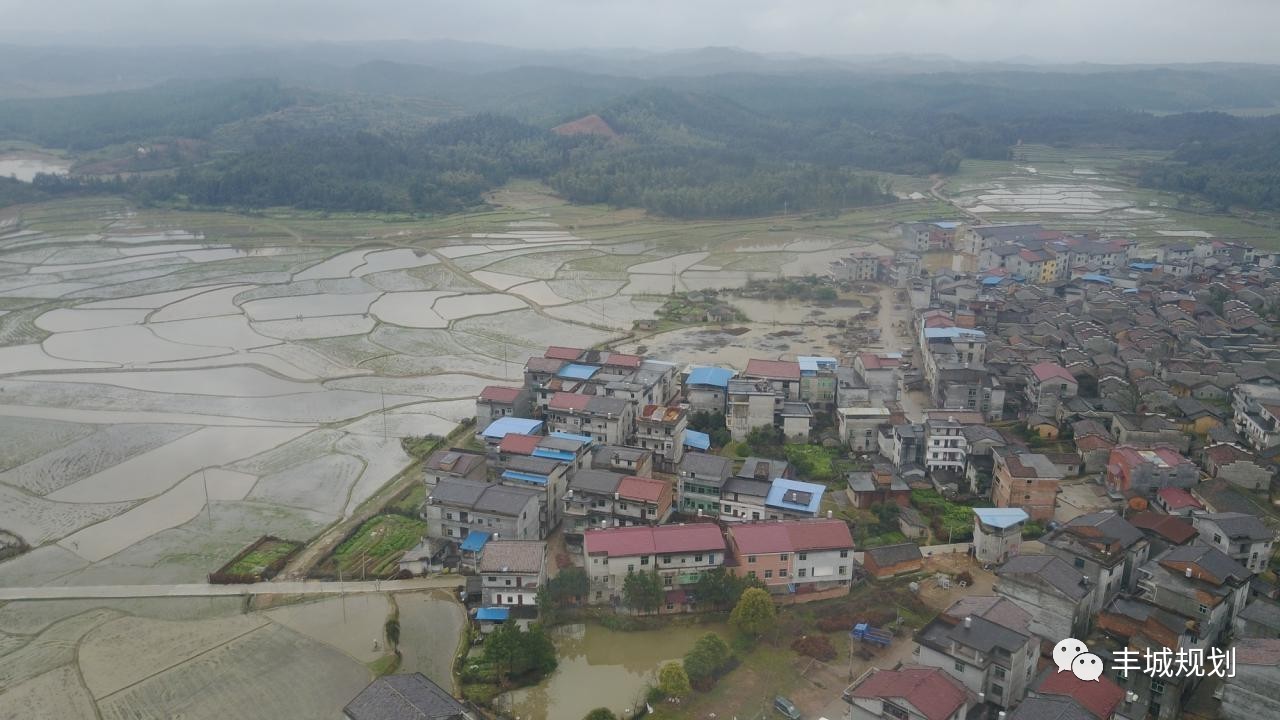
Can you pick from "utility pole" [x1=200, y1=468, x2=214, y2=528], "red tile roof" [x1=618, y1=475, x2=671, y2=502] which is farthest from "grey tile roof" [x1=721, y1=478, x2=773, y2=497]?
"utility pole" [x1=200, y1=468, x2=214, y2=528]

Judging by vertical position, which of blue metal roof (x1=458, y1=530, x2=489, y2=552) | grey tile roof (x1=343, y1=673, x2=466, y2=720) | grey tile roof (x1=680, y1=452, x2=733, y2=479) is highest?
grey tile roof (x1=680, y1=452, x2=733, y2=479)

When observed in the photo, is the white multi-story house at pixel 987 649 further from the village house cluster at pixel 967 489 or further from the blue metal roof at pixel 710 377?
the blue metal roof at pixel 710 377

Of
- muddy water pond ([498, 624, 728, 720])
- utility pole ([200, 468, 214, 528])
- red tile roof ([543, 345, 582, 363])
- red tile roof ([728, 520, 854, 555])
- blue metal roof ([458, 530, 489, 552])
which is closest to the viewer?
muddy water pond ([498, 624, 728, 720])

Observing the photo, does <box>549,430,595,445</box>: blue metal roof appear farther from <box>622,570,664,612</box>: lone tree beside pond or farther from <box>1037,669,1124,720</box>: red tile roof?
<box>1037,669,1124,720</box>: red tile roof

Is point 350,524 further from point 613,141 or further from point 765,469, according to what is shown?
point 613,141

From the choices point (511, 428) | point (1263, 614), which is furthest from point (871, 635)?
point (511, 428)

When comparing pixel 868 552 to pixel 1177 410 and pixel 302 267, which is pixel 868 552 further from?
pixel 302 267
